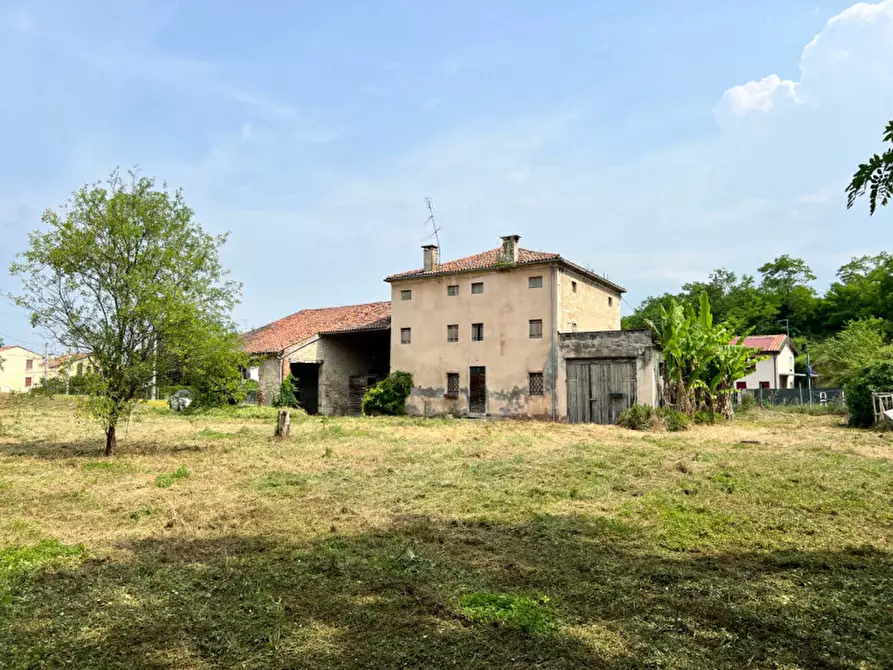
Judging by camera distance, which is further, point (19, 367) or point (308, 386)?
point (19, 367)

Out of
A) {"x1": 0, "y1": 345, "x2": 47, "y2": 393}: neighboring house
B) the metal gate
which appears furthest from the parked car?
{"x1": 0, "y1": 345, "x2": 47, "y2": 393}: neighboring house

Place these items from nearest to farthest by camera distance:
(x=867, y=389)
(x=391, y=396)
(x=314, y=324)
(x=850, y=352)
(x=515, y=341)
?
(x=867, y=389) → (x=515, y=341) → (x=391, y=396) → (x=314, y=324) → (x=850, y=352)

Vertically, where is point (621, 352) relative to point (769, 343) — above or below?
below

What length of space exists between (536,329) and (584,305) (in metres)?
3.33

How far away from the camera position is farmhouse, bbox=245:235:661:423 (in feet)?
77.9

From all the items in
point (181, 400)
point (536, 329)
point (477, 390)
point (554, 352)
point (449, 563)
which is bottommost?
point (449, 563)

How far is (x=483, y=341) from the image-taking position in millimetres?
26906

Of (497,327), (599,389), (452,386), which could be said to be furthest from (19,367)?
(599,389)

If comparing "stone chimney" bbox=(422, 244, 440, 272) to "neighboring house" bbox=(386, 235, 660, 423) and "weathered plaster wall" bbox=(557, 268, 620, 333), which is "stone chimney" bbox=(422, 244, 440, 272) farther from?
"weathered plaster wall" bbox=(557, 268, 620, 333)

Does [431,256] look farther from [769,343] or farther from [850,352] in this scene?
[769,343]

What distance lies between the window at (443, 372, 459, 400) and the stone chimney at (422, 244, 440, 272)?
5452 mm

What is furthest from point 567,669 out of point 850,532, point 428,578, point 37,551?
point 37,551

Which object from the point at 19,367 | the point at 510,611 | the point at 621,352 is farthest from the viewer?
the point at 19,367

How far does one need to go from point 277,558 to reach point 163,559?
113cm
